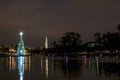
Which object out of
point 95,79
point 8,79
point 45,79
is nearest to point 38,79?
point 45,79

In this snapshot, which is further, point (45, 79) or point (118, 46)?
point (118, 46)

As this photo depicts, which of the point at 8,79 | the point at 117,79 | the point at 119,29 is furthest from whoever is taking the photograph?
the point at 119,29

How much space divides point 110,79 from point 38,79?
8050 millimetres

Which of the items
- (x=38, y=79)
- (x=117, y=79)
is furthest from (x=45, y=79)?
(x=117, y=79)

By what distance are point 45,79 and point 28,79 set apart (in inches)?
76.8

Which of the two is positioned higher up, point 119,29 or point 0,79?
point 119,29

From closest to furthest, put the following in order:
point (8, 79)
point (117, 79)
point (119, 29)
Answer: point (117, 79), point (8, 79), point (119, 29)

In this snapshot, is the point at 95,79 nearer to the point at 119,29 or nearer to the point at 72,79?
the point at 72,79

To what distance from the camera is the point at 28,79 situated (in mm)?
38469

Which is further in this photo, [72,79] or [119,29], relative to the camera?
[119,29]

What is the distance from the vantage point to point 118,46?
19938 centimetres

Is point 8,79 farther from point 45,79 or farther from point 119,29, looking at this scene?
point 119,29

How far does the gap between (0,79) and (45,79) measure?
5157mm

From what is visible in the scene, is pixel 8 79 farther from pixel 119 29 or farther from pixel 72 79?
pixel 119 29
